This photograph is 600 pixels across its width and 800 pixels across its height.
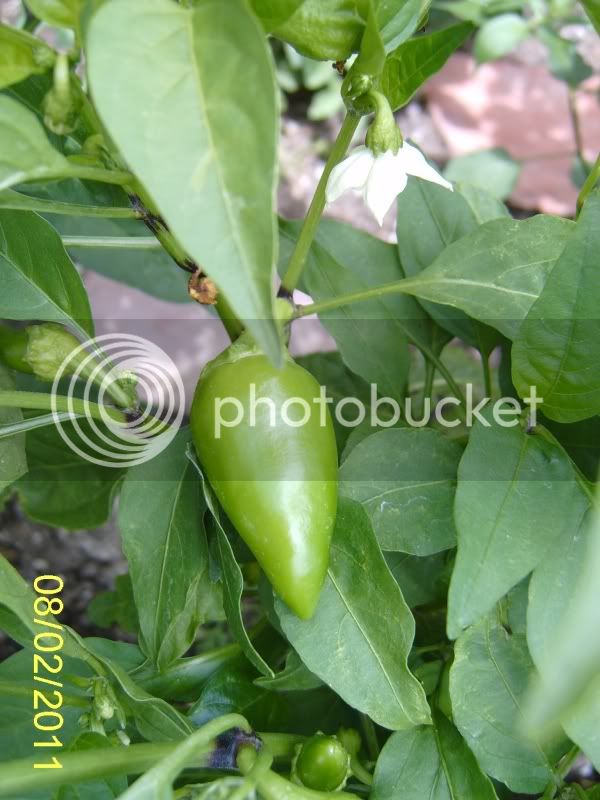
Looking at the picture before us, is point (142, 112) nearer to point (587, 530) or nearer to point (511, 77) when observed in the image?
point (587, 530)

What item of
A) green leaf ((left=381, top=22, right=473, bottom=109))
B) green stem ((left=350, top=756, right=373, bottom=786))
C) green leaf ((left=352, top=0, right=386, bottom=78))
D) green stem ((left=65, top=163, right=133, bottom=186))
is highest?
green leaf ((left=352, top=0, right=386, bottom=78))

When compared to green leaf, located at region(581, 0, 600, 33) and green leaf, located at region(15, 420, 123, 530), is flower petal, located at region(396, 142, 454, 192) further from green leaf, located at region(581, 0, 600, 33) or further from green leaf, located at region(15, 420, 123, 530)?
green leaf, located at region(15, 420, 123, 530)

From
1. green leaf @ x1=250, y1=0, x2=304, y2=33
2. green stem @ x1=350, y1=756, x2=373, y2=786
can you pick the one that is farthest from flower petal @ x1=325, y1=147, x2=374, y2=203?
green stem @ x1=350, y1=756, x2=373, y2=786

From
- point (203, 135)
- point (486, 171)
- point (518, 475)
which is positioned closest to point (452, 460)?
point (518, 475)

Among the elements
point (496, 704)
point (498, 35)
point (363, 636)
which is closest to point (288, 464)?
point (363, 636)

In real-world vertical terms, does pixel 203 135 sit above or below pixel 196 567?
above

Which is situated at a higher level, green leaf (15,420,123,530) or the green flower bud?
the green flower bud
